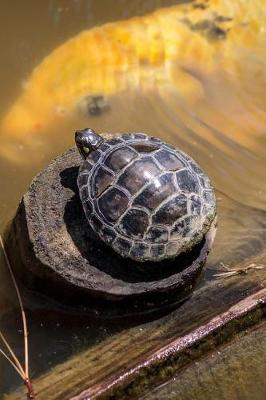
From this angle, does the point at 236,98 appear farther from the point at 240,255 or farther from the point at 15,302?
the point at 15,302

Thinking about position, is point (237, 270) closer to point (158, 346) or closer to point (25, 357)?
point (158, 346)

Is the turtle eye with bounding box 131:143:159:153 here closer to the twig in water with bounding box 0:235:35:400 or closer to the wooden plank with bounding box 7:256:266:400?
the wooden plank with bounding box 7:256:266:400

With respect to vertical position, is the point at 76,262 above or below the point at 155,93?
below

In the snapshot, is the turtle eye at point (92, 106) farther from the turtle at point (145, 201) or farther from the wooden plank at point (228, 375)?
the wooden plank at point (228, 375)

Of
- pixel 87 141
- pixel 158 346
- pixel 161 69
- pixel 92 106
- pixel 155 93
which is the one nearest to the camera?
pixel 158 346

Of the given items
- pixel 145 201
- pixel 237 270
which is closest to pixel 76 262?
pixel 145 201

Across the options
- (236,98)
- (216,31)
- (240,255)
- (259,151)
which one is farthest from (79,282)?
(216,31)

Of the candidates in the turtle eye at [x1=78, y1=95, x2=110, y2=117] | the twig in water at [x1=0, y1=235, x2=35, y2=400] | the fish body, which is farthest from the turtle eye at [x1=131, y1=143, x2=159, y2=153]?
the turtle eye at [x1=78, y1=95, x2=110, y2=117]

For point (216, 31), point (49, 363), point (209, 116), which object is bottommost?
Result: point (49, 363)
